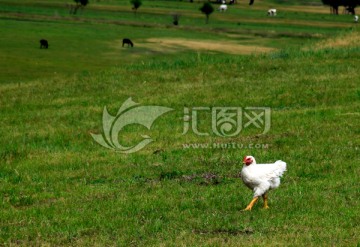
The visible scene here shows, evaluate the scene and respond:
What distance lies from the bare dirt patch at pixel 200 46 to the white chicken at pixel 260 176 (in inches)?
2012

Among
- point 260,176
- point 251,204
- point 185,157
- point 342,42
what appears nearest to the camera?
point 260,176

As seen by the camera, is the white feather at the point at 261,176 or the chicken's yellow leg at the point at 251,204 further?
the chicken's yellow leg at the point at 251,204

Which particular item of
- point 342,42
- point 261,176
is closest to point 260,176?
point 261,176

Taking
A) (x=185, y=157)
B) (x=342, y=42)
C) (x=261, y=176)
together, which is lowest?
(x=185, y=157)

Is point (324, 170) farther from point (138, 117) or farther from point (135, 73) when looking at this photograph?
point (135, 73)

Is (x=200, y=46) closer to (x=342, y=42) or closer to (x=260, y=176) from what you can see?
(x=342, y=42)

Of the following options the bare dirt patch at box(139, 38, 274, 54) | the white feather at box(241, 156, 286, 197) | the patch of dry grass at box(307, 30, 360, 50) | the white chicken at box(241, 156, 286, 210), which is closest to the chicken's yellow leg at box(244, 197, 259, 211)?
the white chicken at box(241, 156, 286, 210)

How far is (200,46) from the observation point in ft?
233

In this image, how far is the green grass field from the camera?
43.3ft

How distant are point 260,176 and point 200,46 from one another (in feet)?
189

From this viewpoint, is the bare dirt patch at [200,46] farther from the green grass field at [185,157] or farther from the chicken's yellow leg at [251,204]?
the chicken's yellow leg at [251,204]

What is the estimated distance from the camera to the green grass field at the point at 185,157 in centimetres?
1320

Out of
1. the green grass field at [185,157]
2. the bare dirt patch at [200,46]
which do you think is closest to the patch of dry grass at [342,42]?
the green grass field at [185,157]

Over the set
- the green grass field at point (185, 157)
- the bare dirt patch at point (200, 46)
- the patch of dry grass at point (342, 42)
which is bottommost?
the green grass field at point (185, 157)
